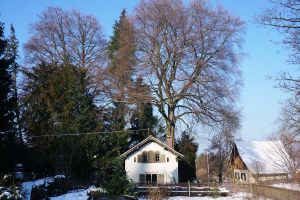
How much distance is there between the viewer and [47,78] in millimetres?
38250

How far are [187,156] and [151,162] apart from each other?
477 cm

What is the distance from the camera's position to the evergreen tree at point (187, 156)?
4410cm

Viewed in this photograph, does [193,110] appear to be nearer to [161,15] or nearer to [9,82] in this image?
[161,15]

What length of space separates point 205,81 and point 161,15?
23.2ft

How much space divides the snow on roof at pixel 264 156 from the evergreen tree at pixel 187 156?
6.13m

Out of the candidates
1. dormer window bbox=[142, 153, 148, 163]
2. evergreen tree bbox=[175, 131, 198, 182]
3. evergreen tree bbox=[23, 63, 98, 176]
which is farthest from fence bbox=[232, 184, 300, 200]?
evergreen tree bbox=[23, 63, 98, 176]

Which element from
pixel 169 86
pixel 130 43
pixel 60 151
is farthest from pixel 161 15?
pixel 60 151

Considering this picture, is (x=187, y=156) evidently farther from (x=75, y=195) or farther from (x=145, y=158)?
(x=75, y=195)

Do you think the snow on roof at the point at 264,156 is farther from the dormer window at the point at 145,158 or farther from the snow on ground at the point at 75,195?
the snow on ground at the point at 75,195

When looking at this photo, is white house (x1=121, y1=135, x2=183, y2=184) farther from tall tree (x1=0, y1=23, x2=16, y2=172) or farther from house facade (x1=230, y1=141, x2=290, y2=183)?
tall tree (x1=0, y1=23, x2=16, y2=172)

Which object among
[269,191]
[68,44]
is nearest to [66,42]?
[68,44]

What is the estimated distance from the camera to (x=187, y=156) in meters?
44.2

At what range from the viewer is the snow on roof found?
42.8 m

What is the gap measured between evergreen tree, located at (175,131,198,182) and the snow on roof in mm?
6134
